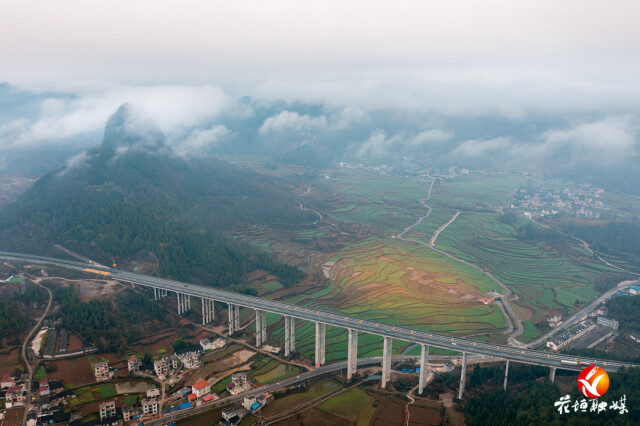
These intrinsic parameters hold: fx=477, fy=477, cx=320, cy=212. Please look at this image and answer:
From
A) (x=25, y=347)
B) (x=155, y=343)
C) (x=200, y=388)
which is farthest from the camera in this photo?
(x=155, y=343)

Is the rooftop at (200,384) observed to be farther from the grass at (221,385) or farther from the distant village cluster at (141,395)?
the grass at (221,385)

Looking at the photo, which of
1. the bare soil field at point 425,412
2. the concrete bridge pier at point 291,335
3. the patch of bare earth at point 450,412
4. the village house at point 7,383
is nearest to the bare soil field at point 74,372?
the village house at point 7,383

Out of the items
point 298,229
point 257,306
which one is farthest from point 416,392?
point 298,229

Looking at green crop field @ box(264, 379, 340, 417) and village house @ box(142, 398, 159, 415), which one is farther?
green crop field @ box(264, 379, 340, 417)

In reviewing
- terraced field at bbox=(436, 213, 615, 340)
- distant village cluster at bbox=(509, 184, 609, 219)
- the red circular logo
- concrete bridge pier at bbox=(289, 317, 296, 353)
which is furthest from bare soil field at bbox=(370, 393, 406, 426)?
distant village cluster at bbox=(509, 184, 609, 219)

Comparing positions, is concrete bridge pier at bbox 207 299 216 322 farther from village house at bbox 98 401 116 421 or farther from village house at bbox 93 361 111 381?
village house at bbox 98 401 116 421

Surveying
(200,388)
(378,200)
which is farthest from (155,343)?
(378,200)

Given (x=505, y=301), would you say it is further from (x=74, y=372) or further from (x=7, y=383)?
(x=7, y=383)
